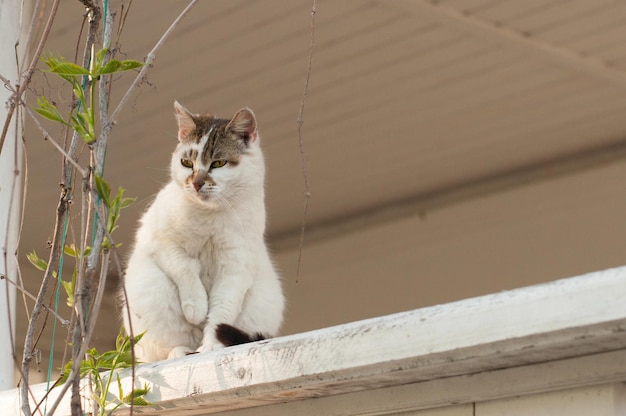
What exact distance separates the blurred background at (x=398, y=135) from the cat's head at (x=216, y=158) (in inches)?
21.1

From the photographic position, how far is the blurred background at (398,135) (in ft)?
17.6

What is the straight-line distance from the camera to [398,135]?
261 inches

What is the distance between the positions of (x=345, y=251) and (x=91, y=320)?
21.2ft

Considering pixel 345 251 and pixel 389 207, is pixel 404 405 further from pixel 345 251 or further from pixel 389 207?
pixel 345 251

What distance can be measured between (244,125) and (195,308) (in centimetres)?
68

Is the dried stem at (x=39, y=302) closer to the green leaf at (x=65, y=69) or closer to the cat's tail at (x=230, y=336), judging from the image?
the green leaf at (x=65, y=69)

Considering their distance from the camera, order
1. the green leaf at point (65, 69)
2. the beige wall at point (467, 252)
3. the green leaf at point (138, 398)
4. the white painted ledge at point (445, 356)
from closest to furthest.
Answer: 1. the white painted ledge at point (445, 356)
2. the green leaf at point (65, 69)
3. the green leaf at point (138, 398)
4. the beige wall at point (467, 252)

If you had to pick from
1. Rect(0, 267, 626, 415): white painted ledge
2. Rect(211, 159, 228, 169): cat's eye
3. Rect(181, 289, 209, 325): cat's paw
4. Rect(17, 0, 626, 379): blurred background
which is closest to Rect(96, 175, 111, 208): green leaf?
→ Rect(0, 267, 626, 415): white painted ledge

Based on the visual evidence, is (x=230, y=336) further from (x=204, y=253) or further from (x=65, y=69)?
(x=65, y=69)

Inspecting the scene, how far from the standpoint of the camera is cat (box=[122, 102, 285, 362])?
3.30 m

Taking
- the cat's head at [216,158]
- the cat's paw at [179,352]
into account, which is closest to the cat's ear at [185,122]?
the cat's head at [216,158]

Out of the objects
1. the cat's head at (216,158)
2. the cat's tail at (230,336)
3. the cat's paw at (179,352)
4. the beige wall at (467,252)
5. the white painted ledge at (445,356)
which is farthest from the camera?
the beige wall at (467,252)

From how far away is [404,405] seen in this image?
2.02 metres

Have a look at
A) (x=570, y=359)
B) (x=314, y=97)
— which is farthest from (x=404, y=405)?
(x=314, y=97)
